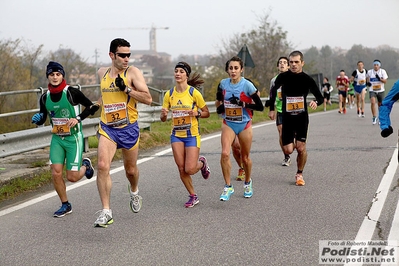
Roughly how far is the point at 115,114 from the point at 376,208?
320 centimetres

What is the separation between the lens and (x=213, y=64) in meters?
49.3

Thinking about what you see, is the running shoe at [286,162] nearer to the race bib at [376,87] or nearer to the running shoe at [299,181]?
the running shoe at [299,181]

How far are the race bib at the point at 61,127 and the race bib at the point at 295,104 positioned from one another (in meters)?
3.36

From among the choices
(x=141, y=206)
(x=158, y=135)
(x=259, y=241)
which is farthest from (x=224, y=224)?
(x=158, y=135)

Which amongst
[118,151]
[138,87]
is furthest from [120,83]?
[118,151]

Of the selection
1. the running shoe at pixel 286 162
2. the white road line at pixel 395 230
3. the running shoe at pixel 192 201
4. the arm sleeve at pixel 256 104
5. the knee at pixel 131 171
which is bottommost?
the running shoe at pixel 286 162

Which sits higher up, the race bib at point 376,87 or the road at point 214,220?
the race bib at point 376,87

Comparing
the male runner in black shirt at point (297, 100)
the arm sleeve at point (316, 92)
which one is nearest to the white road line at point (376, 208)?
the male runner in black shirt at point (297, 100)

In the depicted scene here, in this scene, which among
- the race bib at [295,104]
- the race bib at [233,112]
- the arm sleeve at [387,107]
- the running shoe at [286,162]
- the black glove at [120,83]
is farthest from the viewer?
the running shoe at [286,162]

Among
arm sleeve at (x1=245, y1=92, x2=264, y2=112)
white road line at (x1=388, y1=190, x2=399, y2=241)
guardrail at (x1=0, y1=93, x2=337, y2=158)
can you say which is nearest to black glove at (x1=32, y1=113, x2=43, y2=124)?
guardrail at (x1=0, y1=93, x2=337, y2=158)

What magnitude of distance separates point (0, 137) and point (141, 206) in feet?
8.80

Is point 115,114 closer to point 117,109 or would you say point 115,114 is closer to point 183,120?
point 117,109

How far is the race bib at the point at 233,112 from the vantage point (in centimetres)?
824

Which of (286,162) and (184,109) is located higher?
(184,109)
